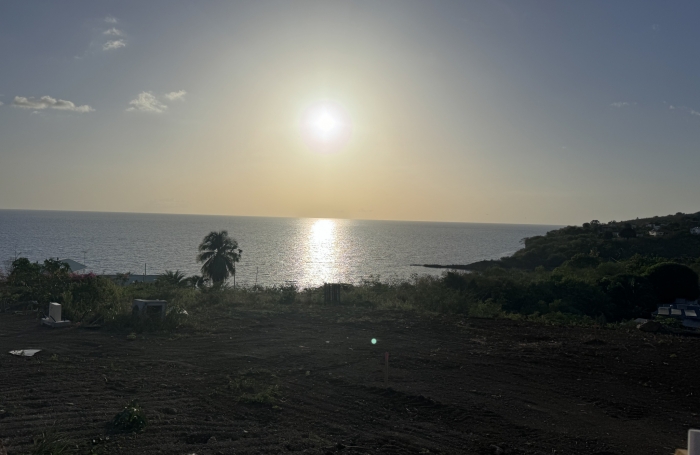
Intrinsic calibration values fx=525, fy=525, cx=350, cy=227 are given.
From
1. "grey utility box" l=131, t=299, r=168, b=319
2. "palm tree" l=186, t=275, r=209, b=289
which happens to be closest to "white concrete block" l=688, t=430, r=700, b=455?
"grey utility box" l=131, t=299, r=168, b=319

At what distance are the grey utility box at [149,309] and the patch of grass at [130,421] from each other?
28.7 ft

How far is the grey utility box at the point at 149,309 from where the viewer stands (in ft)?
53.0

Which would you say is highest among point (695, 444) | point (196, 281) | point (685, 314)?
point (695, 444)

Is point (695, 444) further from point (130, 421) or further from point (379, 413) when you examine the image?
point (130, 421)

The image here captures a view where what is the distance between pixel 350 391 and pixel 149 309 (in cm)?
883

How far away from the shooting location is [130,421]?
761 cm

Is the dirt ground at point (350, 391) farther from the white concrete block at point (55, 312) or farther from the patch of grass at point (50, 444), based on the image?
the white concrete block at point (55, 312)

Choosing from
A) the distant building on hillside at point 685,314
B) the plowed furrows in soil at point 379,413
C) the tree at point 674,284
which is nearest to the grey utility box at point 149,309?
the plowed furrows in soil at point 379,413

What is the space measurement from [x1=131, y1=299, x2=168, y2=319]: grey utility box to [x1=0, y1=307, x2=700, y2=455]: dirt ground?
1.05 meters

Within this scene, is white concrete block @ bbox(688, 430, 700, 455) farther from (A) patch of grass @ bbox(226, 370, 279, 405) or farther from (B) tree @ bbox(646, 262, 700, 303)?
(B) tree @ bbox(646, 262, 700, 303)

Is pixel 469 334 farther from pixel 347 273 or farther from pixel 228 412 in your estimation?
pixel 347 273

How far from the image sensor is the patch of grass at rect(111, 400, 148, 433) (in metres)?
7.55

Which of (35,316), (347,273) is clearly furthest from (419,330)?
(347,273)

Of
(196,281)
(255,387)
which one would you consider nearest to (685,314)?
(255,387)
